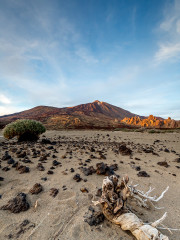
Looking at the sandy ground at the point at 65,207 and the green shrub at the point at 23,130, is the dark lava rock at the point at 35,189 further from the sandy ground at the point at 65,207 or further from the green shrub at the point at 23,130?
the green shrub at the point at 23,130

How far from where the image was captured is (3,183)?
3311 mm

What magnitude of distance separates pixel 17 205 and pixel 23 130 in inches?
341

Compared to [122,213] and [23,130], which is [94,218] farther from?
[23,130]

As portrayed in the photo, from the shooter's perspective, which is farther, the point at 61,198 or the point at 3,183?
the point at 3,183

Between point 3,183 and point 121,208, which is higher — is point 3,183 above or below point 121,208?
below

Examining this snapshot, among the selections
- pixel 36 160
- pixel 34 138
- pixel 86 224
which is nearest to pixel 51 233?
pixel 86 224

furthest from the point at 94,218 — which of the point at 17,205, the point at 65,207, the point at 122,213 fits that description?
the point at 17,205

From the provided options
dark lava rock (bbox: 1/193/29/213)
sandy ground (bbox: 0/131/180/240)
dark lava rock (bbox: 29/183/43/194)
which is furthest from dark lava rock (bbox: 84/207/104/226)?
dark lava rock (bbox: 29/183/43/194)

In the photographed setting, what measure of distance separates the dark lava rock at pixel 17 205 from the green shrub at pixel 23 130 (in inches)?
336

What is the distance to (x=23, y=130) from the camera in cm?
1012

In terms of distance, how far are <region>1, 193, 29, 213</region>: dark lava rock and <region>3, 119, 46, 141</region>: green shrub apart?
8.54 meters

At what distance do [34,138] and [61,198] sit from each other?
893cm

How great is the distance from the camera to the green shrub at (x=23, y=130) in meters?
10.1

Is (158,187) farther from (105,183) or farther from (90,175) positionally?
(105,183)
